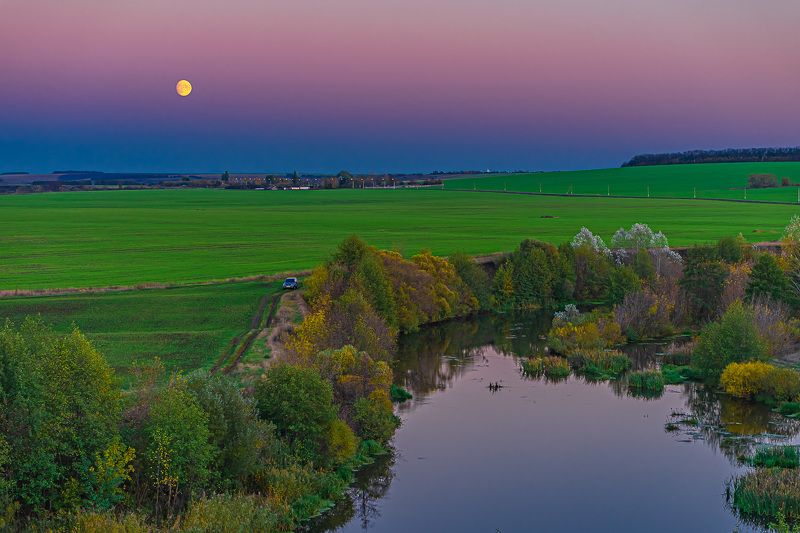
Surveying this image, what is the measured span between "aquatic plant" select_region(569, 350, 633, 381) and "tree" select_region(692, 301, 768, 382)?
17.1 feet

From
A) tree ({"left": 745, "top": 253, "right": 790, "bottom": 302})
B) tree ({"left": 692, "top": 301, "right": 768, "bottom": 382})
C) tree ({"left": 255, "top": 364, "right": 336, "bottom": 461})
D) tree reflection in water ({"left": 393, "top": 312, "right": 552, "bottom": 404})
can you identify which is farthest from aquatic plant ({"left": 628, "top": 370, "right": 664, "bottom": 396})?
tree ({"left": 255, "top": 364, "right": 336, "bottom": 461})

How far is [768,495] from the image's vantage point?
3331 cm

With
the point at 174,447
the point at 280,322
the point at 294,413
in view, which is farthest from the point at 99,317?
the point at 174,447

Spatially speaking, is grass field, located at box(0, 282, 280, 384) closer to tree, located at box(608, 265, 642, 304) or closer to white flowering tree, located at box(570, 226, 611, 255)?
tree, located at box(608, 265, 642, 304)

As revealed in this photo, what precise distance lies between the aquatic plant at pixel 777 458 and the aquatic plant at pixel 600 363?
17.1 meters

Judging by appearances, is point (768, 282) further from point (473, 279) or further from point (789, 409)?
point (473, 279)

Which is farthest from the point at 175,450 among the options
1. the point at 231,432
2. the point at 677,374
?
the point at 677,374

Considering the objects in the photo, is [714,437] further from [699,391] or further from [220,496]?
[220,496]

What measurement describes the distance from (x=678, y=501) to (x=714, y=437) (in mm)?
8407

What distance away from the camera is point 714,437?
42.3 meters

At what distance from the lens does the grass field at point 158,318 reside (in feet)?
170

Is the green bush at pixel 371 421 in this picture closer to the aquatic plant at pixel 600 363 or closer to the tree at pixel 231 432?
the tree at pixel 231 432

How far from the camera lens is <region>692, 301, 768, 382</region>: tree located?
172 feet

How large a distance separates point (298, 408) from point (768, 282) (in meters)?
44.9
